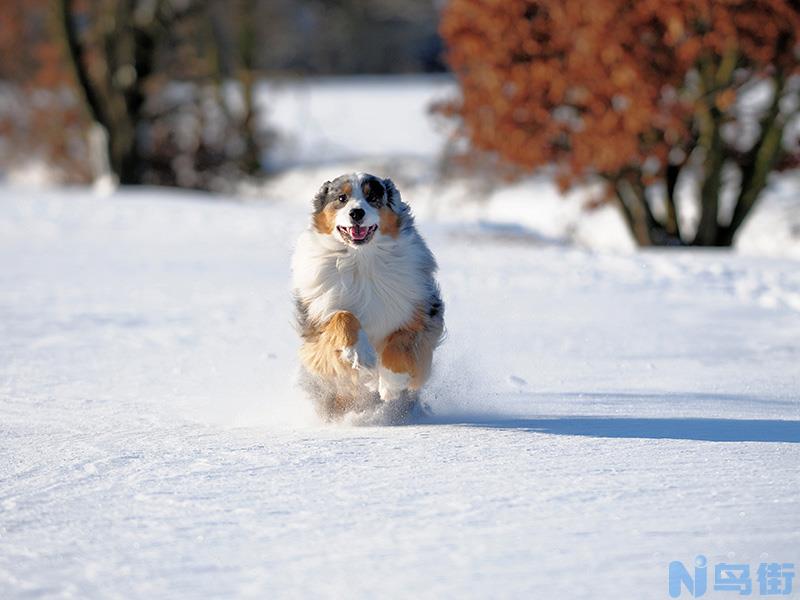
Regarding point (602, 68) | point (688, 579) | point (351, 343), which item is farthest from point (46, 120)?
point (688, 579)

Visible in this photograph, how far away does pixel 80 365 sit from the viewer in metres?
7.28

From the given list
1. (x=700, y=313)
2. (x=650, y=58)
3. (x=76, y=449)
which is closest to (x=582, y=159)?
(x=650, y=58)

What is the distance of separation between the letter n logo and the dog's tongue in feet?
8.30

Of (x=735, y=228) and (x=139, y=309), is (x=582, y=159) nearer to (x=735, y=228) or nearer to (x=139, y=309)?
(x=735, y=228)

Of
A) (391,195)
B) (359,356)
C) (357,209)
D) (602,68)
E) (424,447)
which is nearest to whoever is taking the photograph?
(424,447)

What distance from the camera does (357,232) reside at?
554 cm

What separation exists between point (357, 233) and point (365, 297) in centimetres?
32

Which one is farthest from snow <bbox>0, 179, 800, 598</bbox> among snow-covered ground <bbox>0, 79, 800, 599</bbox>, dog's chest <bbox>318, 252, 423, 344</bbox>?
dog's chest <bbox>318, 252, 423, 344</bbox>

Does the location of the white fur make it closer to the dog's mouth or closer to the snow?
the dog's mouth

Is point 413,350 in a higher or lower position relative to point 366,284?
lower

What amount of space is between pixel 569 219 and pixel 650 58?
561cm

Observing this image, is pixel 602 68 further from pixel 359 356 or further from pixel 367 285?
pixel 359 356

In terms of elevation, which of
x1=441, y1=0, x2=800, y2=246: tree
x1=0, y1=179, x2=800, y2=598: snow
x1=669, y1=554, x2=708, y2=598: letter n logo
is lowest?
x1=669, y1=554, x2=708, y2=598: letter n logo

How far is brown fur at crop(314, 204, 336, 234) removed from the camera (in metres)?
5.68
